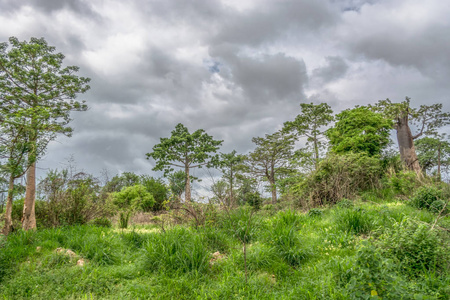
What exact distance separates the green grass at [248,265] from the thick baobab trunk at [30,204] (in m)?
2.85

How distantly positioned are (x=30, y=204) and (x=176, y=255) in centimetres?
701

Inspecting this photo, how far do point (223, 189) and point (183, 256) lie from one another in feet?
9.25

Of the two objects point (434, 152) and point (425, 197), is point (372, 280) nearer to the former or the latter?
point (425, 197)

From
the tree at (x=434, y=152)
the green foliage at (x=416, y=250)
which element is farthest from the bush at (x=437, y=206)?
the tree at (x=434, y=152)

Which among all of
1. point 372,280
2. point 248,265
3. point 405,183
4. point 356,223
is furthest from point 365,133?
point 372,280

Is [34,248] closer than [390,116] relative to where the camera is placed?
Yes

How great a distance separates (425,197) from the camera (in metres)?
7.42

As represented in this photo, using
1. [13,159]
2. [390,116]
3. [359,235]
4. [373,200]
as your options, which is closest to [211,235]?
[359,235]

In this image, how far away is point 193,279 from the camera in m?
3.69

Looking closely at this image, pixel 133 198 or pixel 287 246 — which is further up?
pixel 133 198

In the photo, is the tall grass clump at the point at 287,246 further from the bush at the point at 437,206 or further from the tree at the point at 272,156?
the tree at the point at 272,156

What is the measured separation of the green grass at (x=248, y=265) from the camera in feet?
9.48

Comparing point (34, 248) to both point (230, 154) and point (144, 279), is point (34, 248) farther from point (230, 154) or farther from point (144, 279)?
point (230, 154)

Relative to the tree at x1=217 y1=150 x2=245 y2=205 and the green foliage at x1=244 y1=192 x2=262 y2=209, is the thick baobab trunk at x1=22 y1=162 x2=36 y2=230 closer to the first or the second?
the green foliage at x1=244 y1=192 x2=262 y2=209
